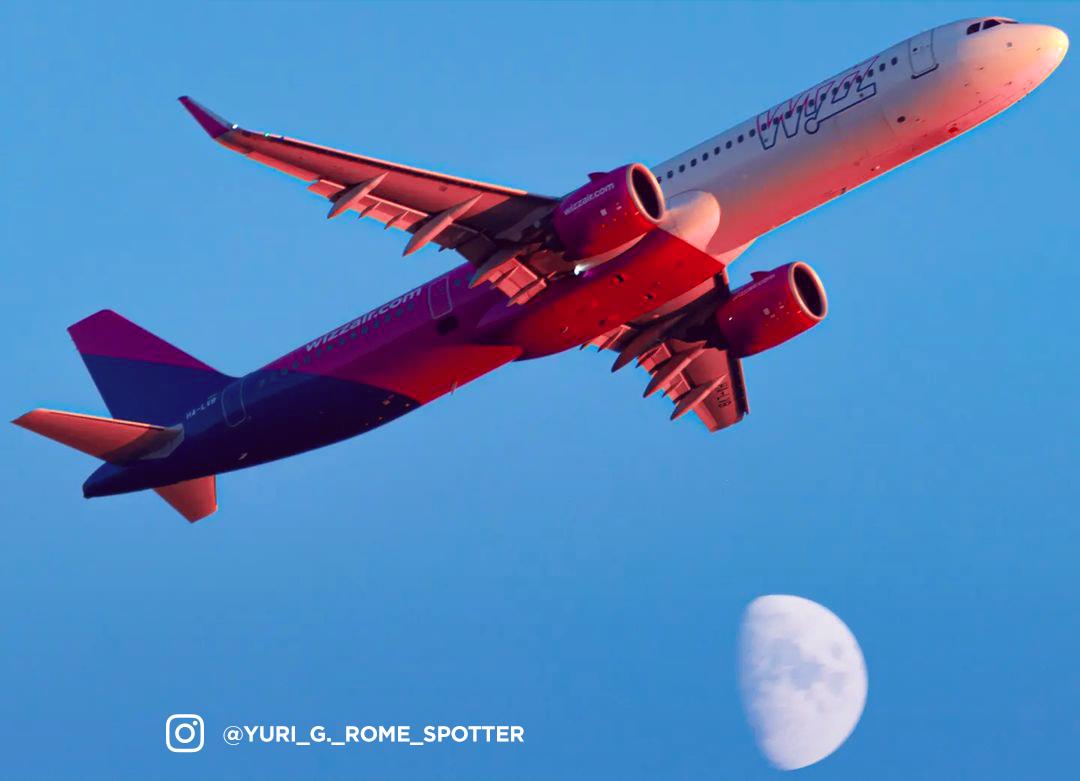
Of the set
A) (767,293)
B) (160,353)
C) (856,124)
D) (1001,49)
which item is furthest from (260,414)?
(1001,49)

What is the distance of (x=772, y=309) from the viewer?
3988cm

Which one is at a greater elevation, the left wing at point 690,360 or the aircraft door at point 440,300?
the left wing at point 690,360

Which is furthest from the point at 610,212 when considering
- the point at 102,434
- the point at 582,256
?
the point at 102,434

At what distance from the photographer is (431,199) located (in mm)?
35344

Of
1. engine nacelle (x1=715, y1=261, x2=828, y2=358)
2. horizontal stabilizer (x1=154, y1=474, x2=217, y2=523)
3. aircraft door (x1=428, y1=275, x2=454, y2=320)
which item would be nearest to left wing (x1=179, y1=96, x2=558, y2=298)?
aircraft door (x1=428, y1=275, x2=454, y2=320)

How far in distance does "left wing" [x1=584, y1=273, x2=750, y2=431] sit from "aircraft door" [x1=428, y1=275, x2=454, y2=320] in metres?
4.44

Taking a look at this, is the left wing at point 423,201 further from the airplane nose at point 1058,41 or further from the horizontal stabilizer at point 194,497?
the horizontal stabilizer at point 194,497

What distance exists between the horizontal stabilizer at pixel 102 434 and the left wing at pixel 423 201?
10663 mm

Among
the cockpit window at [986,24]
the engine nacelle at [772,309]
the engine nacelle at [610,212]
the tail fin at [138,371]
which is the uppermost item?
the tail fin at [138,371]

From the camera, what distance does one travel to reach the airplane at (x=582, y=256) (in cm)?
3406

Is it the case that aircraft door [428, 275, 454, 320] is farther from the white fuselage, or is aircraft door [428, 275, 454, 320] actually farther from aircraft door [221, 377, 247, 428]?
aircraft door [221, 377, 247, 428]

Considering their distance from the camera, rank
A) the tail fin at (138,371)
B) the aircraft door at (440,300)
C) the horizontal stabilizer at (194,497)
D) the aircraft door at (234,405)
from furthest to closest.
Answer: the horizontal stabilizer at (194,497)
the tail fin at (138,371)
the aircraft door at (234,405)
the aircraft door at (440,300)

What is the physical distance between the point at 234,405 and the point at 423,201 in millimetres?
9956

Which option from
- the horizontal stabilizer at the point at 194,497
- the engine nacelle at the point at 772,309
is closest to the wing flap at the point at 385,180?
the engine nacelle at the point at 772,309
